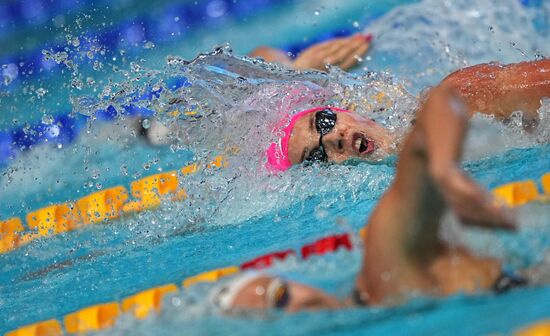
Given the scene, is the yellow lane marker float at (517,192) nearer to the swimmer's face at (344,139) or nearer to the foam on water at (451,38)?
the swimmer's face at (344,139)

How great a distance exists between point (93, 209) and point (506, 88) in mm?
2057

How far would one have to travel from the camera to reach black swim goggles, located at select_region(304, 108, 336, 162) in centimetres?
305

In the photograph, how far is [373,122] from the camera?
10.2 feet

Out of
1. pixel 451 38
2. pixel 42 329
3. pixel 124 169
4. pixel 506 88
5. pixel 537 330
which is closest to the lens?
pixel 537 330

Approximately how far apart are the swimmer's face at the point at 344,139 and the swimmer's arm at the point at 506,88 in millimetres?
330

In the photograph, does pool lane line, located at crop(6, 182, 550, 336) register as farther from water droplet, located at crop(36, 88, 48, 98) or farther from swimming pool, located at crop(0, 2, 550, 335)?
water droplet, located at crop(36, 88, 48, 98)

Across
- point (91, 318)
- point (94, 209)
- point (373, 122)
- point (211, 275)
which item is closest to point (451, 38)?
point (373, 122)

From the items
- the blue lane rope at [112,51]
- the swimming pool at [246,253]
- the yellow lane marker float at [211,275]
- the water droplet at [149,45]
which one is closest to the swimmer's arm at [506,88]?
the swimming pool at [246,253]

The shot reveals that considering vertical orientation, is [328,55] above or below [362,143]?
above

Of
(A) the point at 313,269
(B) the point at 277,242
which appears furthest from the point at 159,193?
(A) the point at 313,269

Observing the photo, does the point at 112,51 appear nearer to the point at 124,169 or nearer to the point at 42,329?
the point at 124,169

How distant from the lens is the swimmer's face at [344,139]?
3033mm

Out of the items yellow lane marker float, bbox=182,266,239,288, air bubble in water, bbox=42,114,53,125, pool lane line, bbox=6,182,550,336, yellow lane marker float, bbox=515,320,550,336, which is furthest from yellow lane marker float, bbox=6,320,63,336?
air bubble in water, bbox=42,114,53,125

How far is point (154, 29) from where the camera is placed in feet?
17.1
